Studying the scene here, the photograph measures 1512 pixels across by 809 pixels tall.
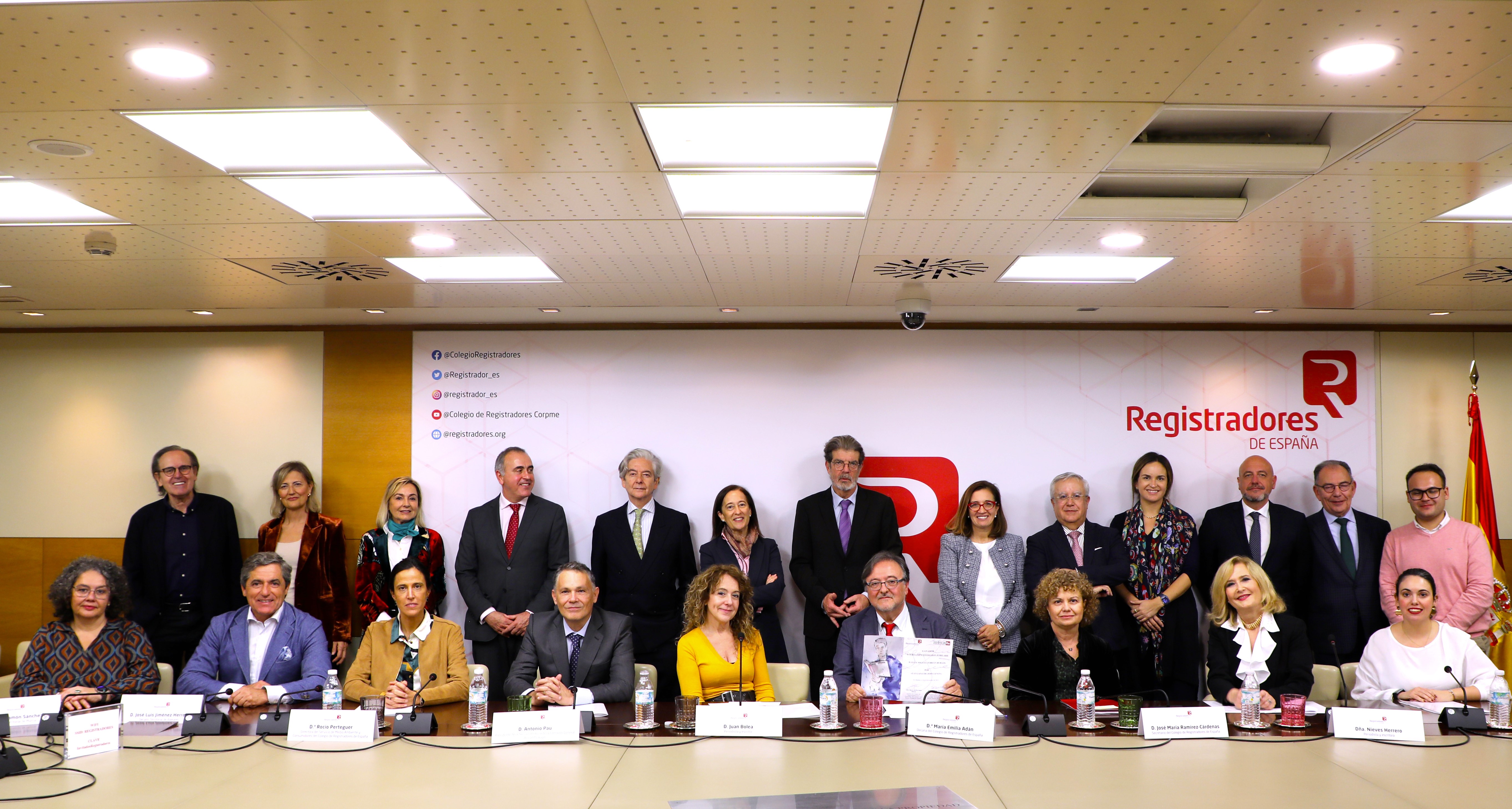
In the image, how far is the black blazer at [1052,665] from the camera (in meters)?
3.96

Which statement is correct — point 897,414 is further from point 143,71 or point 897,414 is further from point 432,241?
point 143,71

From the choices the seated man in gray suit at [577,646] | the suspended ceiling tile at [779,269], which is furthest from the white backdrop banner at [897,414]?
the seated man in gray suit at [577,646]

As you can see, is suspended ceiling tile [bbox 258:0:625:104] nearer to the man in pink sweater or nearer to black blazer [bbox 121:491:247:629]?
black blazer [bbox 121:491:247:629]

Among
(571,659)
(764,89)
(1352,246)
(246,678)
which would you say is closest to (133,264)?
(246,678)

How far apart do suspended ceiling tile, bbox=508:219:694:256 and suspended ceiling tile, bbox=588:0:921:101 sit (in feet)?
4.17

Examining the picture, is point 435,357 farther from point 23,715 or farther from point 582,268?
point 23,715

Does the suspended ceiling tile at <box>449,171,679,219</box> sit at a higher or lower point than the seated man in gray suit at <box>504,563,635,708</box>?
higher

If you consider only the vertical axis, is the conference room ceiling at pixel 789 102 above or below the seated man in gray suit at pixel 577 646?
above

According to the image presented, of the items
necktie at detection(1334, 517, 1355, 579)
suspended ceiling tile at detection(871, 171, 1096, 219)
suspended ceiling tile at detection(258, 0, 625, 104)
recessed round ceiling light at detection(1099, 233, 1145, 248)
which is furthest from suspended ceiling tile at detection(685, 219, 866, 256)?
necktie at detection(1334, 517, 1355, 579)

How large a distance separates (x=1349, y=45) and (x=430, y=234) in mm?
3191

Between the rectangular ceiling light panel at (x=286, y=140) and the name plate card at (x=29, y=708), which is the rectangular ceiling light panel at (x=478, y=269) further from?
the name plate card at (x=29, y=708)

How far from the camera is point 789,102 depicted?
256cm

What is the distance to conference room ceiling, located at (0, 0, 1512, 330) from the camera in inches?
84.5

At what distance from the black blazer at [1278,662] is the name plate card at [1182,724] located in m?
0.97
